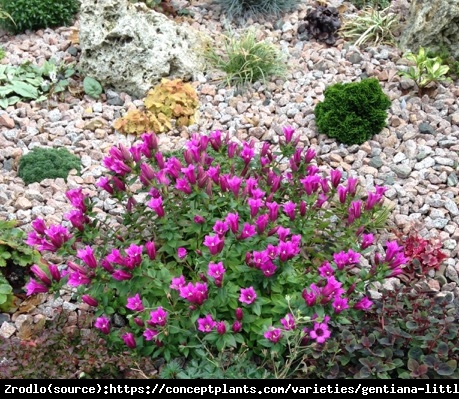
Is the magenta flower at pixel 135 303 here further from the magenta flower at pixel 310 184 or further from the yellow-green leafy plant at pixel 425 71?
the yellow-green leafy plant at pixel 425 71

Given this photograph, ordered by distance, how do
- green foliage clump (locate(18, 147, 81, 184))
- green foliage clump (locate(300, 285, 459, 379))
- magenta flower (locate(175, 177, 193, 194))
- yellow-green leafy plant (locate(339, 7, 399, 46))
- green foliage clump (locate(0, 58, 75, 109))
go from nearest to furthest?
green foliage clump (locate(300, 285, 459, 379))
magenta flower (locate(175, 177, 193, 194))
green foliage clump (locate(18, 147, 81, 184))
green foliage clump (locate(0, 58, 75, 109))
yellow-green leafy plant (locate(339, 7, 399, 46))

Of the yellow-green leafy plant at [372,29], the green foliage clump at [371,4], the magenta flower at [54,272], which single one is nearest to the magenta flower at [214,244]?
the magenta flower at [54,272]

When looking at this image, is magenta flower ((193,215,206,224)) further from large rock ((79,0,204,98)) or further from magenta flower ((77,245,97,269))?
large rock ((79,0,204,98))

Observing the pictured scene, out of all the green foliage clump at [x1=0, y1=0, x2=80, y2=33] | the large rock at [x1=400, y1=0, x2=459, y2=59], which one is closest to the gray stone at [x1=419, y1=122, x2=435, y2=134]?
the large rock at [x1=400, y1=0, x2=459, y2=59]

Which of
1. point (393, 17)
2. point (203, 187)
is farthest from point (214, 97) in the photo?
point (203, 187)

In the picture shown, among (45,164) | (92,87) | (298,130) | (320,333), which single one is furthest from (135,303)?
(92,87)

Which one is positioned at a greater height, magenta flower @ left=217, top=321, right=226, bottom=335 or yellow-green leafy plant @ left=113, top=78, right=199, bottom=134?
magenta flower @ left=217, top=321, right=226, bottom=335

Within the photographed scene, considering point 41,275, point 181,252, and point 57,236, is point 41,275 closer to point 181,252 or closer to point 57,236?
point 57,236
